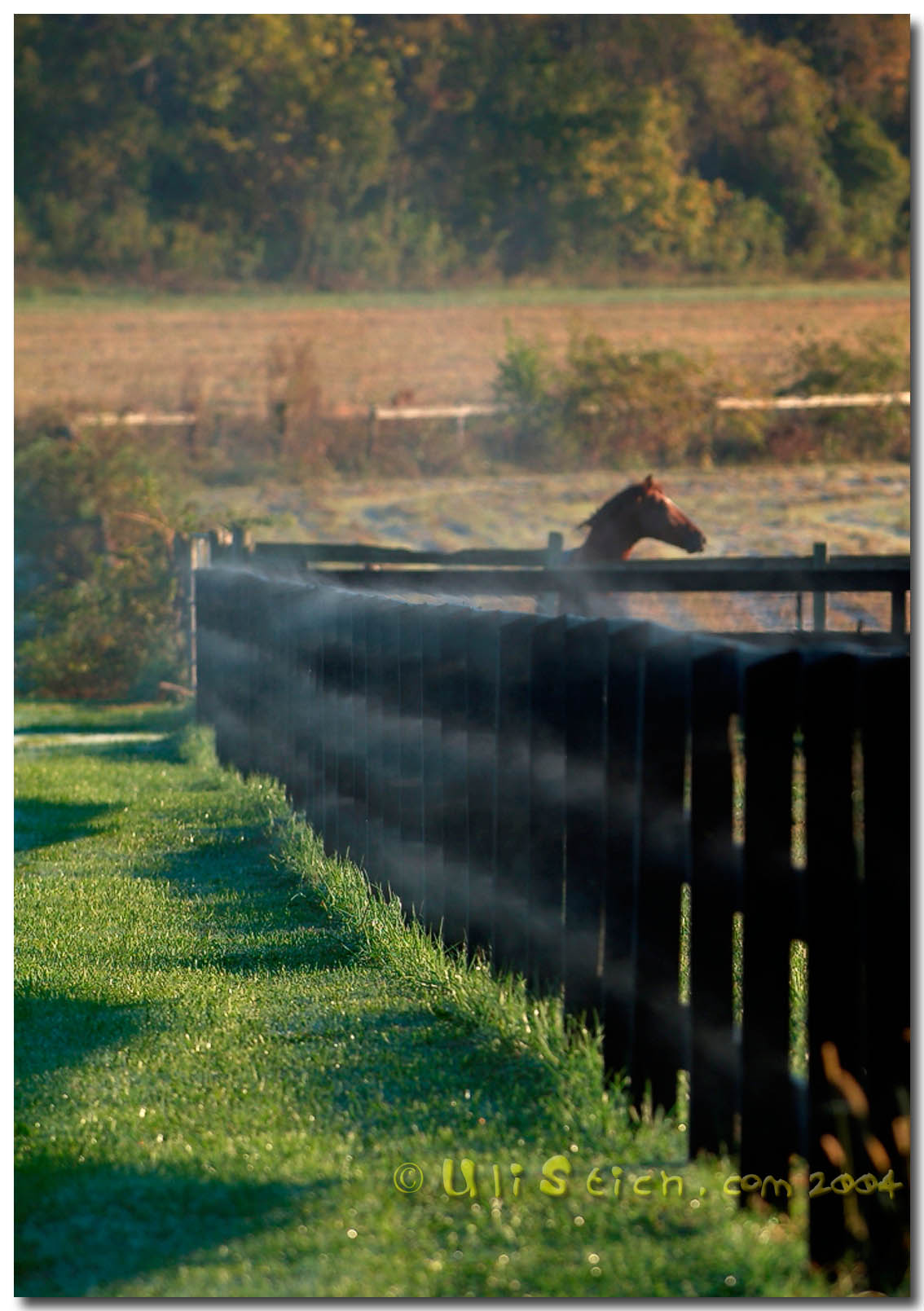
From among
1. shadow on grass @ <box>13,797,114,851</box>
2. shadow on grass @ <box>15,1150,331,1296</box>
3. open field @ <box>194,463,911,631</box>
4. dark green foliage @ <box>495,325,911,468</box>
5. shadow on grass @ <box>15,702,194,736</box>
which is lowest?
shadow on grass @ <box>15,702,194,736</box>

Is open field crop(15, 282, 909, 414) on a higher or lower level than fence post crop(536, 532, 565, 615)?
higher

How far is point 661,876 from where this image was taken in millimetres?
3838

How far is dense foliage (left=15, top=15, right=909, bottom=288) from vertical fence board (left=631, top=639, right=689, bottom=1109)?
27.1 m

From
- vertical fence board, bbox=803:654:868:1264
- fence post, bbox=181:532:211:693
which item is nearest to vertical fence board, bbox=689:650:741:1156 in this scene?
vertical fence board, bbox=803:654:868:1264

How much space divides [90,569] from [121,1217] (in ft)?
68.6

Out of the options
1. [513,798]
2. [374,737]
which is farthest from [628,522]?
[513,798]

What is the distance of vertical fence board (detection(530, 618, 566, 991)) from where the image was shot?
451cm

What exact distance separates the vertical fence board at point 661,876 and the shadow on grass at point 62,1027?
68.7 inches

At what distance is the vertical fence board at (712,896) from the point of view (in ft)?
11.6

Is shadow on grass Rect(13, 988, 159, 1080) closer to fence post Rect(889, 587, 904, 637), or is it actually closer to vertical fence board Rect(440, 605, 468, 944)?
vertical fence board Rect(440, 605, 468, 944)

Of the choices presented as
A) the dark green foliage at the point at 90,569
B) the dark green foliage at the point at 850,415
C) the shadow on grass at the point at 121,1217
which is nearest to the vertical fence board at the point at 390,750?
the shadow on grass at the point at 121,1217

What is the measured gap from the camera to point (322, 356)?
4247cm
